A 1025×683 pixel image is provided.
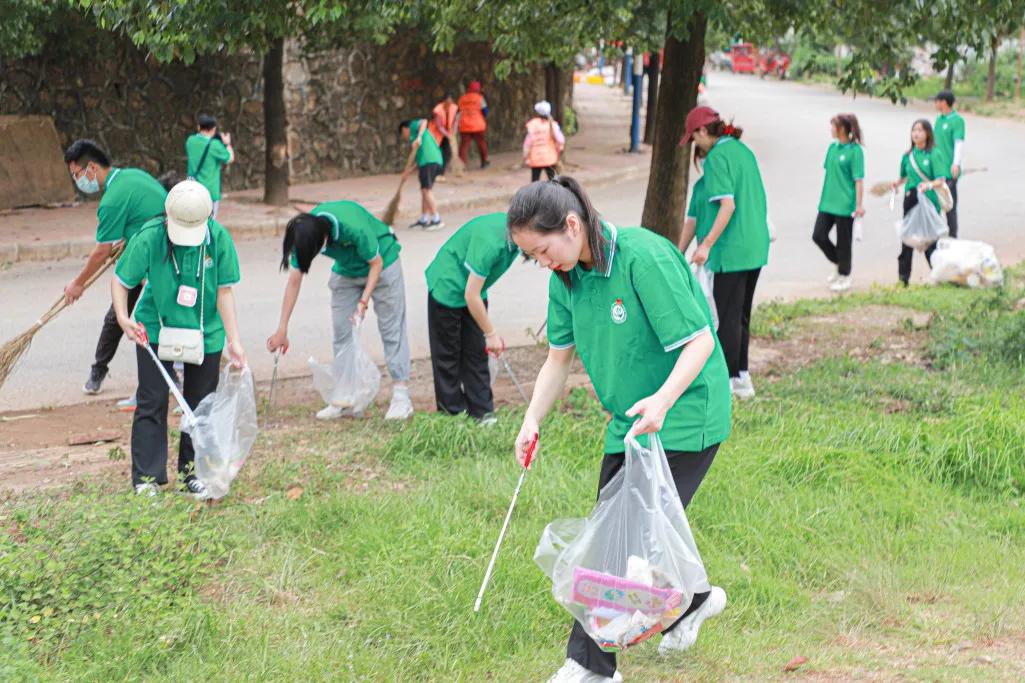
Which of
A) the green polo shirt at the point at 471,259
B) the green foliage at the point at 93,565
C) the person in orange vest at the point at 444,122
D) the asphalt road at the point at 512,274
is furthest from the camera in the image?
the person in orange vest at the point at 444,122

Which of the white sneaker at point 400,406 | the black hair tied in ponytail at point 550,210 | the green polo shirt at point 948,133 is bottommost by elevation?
the white sneaker at point 400,406

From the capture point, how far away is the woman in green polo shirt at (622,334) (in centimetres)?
343

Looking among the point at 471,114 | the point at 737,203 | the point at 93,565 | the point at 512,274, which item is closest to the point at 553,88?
the point at 471,114

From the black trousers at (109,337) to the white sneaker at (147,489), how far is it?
2524 millimetres

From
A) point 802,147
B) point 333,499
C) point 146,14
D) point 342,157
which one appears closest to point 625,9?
point 146,14

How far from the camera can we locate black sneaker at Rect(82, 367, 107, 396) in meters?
7.84

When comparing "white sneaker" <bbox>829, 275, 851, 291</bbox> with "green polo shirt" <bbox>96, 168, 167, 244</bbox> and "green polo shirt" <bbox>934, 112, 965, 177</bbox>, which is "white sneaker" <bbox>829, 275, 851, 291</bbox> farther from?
"green polo shirt" <bbox>96, 168, 167, 244</bbox>

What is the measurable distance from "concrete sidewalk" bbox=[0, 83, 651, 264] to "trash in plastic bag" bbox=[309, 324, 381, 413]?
24.3 ft

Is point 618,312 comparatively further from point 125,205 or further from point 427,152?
point 427,152

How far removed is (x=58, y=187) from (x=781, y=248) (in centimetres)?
932

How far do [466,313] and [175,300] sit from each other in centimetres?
174

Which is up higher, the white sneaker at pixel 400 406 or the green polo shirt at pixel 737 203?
the green polo shirt at pixel 737 203

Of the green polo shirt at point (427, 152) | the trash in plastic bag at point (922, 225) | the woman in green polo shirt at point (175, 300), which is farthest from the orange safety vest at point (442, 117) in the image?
the woman in green polo shirt at point (175, 300)

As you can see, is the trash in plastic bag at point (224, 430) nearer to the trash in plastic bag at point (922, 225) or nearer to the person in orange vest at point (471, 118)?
the trash in plastic bag at point (922, 225)
